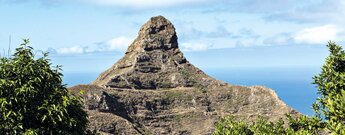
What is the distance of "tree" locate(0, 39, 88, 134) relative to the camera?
83.3 feet

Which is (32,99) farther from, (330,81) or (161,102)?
(161,102)

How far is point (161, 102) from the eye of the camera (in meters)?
180

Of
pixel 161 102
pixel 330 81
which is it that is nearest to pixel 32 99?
pixel 330 81

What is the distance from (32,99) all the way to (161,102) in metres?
154

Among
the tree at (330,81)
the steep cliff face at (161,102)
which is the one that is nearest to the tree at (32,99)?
the tree at (330,81)

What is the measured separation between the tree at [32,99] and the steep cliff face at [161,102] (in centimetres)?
11990

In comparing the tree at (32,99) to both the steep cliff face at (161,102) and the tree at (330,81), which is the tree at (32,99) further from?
the steep cliff face at (161,102)

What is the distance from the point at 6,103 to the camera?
25.1m

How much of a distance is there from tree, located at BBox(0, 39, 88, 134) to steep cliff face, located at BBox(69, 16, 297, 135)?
11990 cm

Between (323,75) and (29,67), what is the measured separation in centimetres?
1634

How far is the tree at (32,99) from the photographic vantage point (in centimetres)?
2540

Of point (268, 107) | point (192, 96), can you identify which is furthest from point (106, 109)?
point (268, 107)

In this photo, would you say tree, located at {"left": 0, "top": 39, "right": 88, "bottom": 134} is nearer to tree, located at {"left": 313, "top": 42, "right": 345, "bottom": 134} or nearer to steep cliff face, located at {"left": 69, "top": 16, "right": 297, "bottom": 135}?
tree, located at {"left": 313, "top": 42, "right": 345, "bottom": 134}

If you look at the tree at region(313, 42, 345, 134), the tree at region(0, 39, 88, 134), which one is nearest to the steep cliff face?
the tree at region(0, 39, 88, 134)
